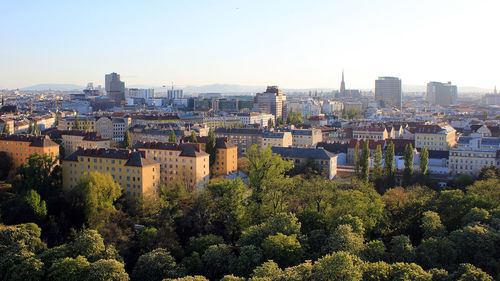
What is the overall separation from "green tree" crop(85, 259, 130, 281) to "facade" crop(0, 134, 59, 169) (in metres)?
23.9

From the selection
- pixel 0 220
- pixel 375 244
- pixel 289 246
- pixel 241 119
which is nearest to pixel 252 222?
pixel 289 246

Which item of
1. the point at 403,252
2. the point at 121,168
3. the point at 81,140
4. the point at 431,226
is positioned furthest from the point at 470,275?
the point at 81,140

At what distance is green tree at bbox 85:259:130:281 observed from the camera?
78.5ft

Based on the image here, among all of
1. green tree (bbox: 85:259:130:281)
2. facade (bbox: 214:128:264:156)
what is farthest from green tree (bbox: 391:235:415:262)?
facade (bbox: 214:128:264:156)

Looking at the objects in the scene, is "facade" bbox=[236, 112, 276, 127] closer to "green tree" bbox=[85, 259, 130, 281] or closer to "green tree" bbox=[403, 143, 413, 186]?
"green tree" bbox=[403, 143, 413, 186]

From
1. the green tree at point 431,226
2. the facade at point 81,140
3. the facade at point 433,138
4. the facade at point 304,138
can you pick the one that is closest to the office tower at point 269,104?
the facade at point 304,138

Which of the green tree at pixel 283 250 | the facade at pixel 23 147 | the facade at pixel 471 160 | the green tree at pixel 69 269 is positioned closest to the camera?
the green tree at pixel 69 269

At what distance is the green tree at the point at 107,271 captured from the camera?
942 inches

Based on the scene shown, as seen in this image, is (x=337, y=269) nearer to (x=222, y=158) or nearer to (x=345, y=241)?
(x=345, y=241)

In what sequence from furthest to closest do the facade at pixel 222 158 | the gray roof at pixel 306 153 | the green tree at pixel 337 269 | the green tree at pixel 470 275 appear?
the gray roof at pixel 306 153
the facade at pixel 222 158
the green tree at pixel 470 275
the green tree at pixel 337 269

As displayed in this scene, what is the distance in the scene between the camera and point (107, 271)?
24.1m

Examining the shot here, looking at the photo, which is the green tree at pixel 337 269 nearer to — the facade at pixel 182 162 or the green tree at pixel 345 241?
the green tree at pixel 345 241

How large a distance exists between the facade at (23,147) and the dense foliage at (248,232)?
6.53 metres

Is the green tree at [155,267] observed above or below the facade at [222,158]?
below
